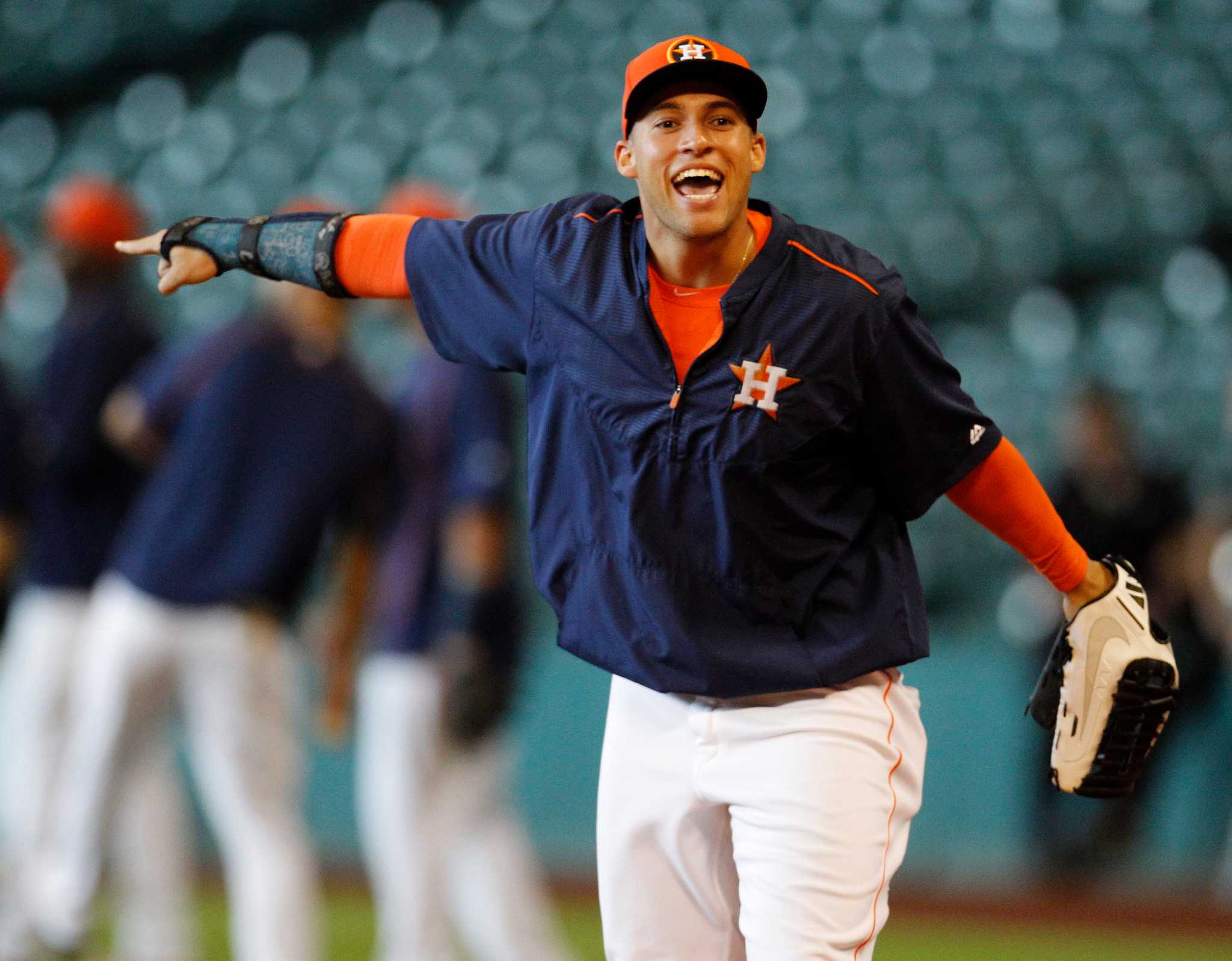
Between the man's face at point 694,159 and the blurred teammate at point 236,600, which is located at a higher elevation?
the man's face at point 694,159

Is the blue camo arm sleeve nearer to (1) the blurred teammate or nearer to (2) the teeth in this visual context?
(2) the teeth

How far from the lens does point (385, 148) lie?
11375mm

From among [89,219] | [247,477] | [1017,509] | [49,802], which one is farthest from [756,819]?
[89,219]

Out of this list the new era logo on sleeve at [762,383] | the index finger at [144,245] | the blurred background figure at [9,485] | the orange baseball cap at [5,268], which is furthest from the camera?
the orange baseball cap at [5,268]

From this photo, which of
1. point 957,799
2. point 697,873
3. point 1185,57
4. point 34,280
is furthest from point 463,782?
point 34,280

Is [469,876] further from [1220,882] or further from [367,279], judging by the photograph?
[1220,882]

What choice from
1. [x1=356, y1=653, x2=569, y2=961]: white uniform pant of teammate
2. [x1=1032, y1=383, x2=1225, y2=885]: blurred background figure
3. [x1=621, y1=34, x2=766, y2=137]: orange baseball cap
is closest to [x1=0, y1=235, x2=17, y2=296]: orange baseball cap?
[x1=356, y1=653, x2=569, y2=961]: white uniform pant of teammate

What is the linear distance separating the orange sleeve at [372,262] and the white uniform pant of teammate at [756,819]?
2.76 feet

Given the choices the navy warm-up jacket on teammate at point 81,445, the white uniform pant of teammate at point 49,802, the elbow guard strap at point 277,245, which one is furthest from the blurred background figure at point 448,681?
the elbow guard strap at point 277,245

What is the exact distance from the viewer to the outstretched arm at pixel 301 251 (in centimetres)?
284

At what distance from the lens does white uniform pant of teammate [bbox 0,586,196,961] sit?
16.4 ft

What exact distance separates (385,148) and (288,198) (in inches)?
30.9

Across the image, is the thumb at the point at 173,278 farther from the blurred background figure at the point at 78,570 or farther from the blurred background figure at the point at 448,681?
the blurred background figure at the point at 78,570

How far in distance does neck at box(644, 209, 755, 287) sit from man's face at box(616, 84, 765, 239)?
2 cm
